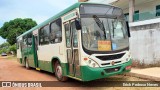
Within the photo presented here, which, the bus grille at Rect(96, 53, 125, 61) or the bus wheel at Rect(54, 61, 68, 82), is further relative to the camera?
the bus wheel at Rect(54, 61, 68, 82)

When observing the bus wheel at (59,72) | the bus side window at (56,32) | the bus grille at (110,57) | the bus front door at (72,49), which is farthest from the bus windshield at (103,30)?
the bus wheel at (59,72)

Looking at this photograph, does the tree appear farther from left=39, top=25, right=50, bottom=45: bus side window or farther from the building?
the building

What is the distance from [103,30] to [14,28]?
2108 inches

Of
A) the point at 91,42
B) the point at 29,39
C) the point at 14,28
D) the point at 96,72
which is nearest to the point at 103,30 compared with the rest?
the point at 91,42

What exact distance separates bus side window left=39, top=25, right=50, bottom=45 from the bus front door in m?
2.63

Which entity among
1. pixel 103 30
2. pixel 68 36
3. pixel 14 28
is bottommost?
pixel 68 36

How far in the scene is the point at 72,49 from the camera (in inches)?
345

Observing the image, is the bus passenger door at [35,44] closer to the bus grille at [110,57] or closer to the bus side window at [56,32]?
the bus side window at [56,32]

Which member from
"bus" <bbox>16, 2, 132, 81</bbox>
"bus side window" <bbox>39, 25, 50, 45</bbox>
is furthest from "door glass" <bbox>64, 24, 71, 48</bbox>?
"bus side window" <bbox>39, 25, 50, 45</bbox>

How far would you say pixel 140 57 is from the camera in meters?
14.2

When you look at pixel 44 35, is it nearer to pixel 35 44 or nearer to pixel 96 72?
pixel 35 44

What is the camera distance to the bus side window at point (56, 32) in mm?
10023

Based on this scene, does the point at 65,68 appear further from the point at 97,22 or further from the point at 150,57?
the point at 150,57

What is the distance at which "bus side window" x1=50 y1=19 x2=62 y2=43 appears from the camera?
32.9 ft
